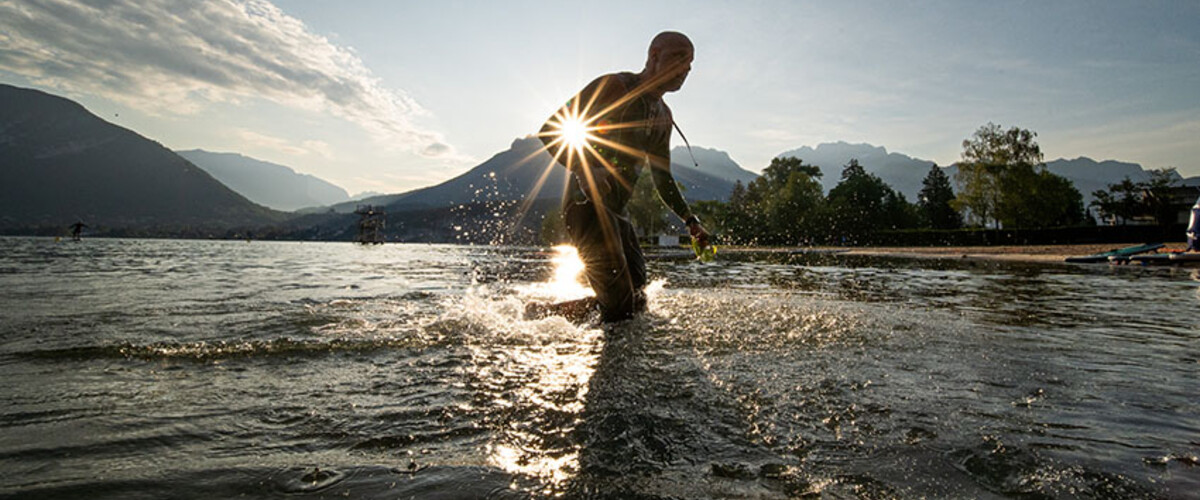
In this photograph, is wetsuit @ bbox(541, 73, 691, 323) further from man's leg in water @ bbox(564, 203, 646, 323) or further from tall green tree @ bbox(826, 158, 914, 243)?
tall green tree @ bbox(826, 158, 914, 243)

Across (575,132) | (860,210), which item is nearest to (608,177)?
(575,132)

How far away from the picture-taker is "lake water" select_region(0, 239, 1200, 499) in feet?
5.13

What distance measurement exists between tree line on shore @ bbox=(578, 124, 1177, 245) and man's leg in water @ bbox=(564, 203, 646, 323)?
2576 inches

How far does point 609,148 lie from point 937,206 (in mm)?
117016

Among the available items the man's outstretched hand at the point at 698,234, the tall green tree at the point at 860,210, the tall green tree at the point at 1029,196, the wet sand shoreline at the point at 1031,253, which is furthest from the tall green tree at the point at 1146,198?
the man's outstretched hand at the point at 698,234

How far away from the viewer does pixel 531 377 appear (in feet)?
9.50

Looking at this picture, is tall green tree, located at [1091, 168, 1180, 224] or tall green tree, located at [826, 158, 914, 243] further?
tall green tree, located at [826, 158, 914, 243]

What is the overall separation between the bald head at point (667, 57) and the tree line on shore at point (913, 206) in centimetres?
6501

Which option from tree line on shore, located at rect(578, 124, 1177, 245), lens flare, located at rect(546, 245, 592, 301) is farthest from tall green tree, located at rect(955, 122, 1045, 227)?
lens flare, located at rect(546, 245, 592, 301)

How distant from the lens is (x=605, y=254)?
187 inches

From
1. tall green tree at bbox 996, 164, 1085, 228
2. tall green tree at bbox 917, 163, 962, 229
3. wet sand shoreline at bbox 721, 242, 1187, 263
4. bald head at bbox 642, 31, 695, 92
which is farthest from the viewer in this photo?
tall green tree at bbox 917, 163, 962, 229

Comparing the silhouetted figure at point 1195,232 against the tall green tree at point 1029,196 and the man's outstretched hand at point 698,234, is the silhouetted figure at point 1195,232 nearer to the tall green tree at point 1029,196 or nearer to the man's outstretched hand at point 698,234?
the man's outstretched hand at point 698,234

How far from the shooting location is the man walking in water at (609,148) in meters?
4.77

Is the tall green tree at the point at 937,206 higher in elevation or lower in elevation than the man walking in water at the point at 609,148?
higher
